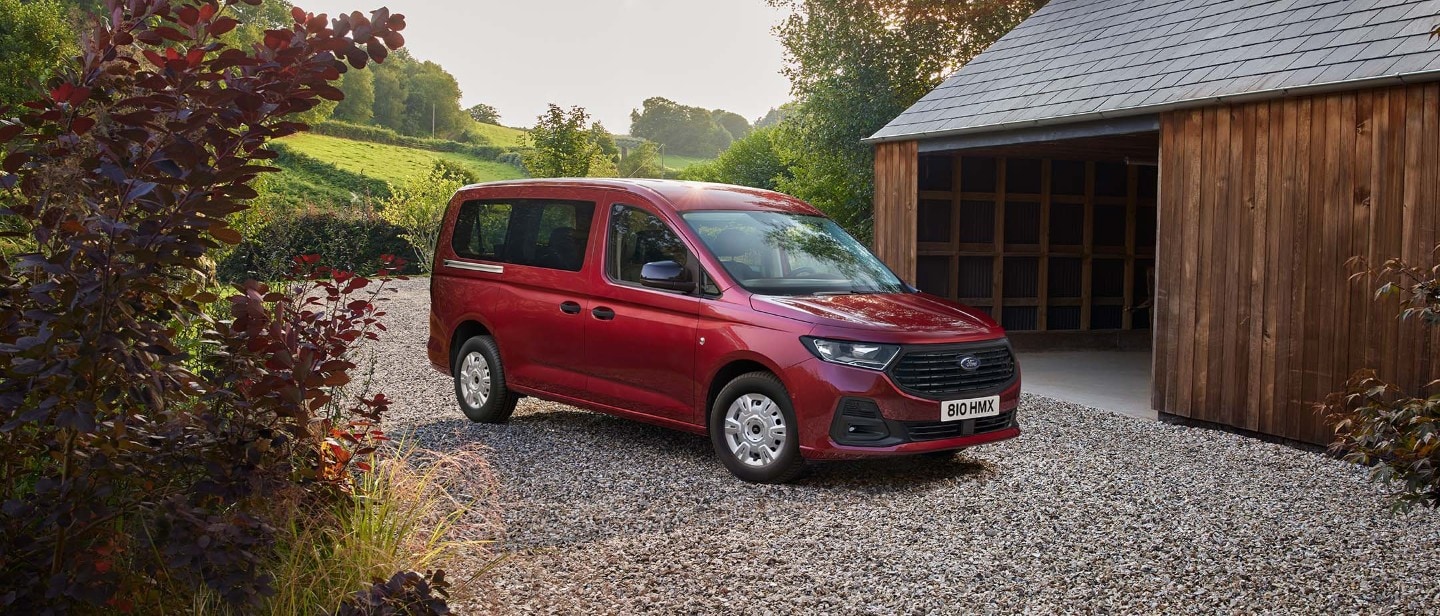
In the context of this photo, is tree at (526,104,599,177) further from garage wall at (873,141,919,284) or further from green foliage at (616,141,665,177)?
green foliage at (616,141,665,177)

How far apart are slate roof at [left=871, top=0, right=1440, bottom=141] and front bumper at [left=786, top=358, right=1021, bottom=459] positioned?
4372 millimetres

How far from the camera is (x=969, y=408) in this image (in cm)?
675

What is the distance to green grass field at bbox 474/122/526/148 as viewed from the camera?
254ft

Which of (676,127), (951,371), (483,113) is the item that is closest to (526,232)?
(951,371)

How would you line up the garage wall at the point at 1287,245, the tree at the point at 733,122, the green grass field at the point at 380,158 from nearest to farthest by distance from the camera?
the garage wall at the point at 1287,245 → the green grass field at the point at 380,158 → the tree at the point at 733,122

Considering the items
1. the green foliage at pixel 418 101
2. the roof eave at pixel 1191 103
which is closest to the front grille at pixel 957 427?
the roof eave at pixel 1191 103

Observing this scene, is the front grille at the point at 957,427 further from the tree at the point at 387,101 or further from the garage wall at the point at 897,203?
the tree at the point at 387,101

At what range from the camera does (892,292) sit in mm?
7551

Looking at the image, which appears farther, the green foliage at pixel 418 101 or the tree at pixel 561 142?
the green foliage at pixel 418 101

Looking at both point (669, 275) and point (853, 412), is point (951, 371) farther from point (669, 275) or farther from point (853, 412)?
point (669, 275)

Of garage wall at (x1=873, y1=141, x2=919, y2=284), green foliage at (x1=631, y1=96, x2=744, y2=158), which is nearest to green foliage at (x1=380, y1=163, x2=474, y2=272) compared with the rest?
garage wall at (x1=873, y1=141, x2=919, y2=284)

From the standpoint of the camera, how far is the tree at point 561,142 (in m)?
28.6

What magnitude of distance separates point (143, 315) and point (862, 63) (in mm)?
27472

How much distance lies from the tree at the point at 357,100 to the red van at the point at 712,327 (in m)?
61.5
